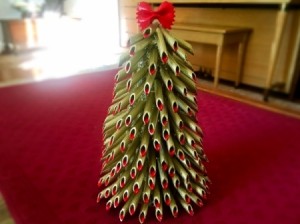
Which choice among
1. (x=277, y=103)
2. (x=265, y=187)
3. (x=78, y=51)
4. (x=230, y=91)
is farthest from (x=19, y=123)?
(x=78, y=51)

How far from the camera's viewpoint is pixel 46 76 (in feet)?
9.83

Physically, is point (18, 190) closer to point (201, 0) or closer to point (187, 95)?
point (187, 95)

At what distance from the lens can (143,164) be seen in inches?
38.0

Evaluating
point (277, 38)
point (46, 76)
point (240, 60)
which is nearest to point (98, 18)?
point (46, 76)

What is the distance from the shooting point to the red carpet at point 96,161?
1073 mm

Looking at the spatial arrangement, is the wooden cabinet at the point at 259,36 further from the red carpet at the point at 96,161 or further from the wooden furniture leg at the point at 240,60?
the red carpet at the point at 96,161

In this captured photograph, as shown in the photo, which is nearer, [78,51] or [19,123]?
[19,123]

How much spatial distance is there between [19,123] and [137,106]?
1.14m

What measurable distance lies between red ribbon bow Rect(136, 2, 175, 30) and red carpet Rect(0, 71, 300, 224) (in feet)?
2.21

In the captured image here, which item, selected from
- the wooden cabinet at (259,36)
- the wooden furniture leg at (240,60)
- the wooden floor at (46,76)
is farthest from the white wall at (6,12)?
the wooden furniture leg at (240,60)

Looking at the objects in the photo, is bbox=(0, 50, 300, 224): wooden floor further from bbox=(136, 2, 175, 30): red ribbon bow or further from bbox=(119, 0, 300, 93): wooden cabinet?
bbox=(136, 2, 175, 30): red ribbon bow

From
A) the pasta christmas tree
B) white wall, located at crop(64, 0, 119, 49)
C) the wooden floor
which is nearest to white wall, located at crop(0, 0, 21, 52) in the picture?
the wooden floor

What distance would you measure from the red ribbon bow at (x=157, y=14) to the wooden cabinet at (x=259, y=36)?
4.65 feet

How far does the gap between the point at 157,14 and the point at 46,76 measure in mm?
2350
